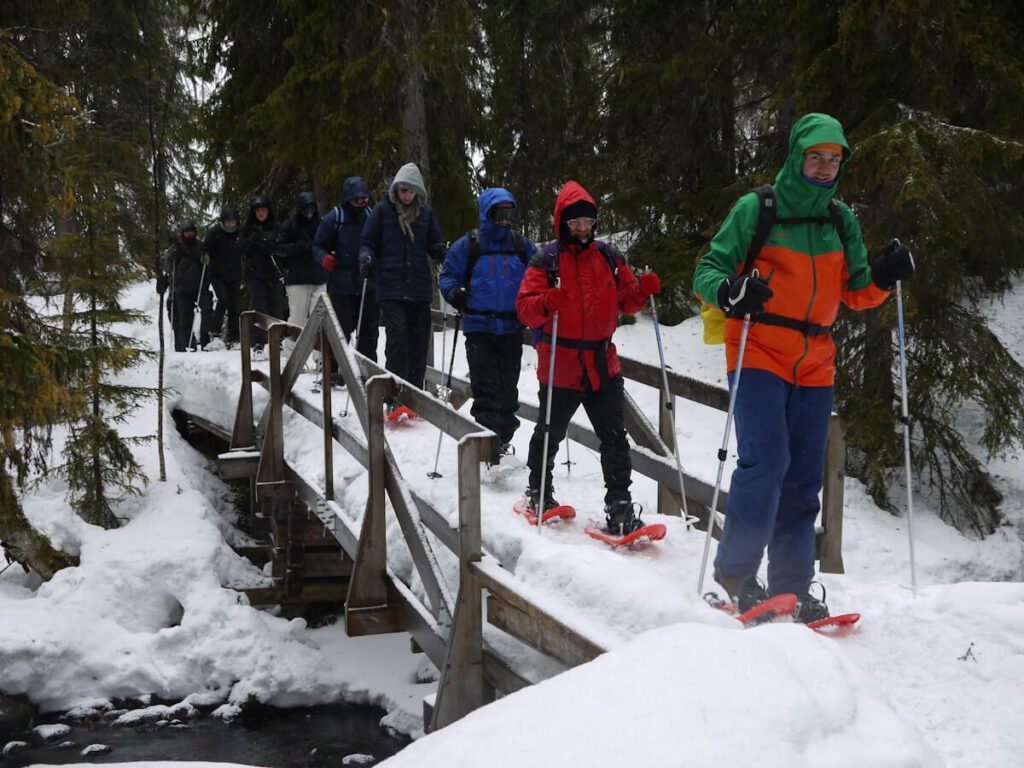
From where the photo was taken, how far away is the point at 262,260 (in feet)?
41.1

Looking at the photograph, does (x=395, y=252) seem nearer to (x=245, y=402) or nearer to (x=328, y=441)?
(x=328, y=441)

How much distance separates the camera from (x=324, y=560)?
10.1 m

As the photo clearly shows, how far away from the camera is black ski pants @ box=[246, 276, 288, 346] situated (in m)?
12.7

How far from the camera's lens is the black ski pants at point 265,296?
12695 mm

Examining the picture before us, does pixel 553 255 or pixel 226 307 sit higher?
pixel 553 255

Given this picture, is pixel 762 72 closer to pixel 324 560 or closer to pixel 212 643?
pixel 324 560

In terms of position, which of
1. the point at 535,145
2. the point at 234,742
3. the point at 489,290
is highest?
the point at 535,145

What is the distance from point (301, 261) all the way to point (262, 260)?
68.9 inches

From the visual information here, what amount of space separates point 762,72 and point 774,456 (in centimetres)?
897

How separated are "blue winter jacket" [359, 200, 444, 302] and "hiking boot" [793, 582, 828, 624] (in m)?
4.86

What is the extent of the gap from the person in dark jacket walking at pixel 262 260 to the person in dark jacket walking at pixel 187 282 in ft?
4.09

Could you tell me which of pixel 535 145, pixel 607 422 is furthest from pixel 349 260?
pixel 535 145

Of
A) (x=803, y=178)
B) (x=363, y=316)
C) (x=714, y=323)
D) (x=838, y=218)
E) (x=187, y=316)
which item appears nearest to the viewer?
(x=803, y=178)

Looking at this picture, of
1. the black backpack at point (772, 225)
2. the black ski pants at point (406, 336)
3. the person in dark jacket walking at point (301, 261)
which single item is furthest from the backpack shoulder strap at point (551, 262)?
the person in dark jacket walking at point (301, 261)
